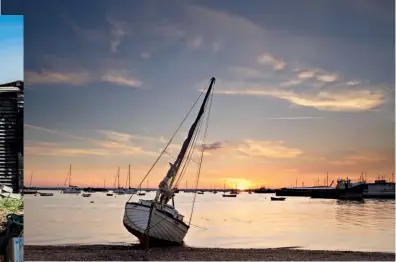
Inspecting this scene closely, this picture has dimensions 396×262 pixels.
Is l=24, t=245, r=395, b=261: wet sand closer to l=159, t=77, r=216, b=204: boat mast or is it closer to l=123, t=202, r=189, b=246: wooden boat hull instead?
l=123, t=202, r=189, b=246: wooden boat hull

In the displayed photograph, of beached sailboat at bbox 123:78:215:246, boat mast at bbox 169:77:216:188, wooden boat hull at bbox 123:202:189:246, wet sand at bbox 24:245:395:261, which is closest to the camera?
wet sand at bbox 24:245:395:261

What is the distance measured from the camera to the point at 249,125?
7.43m

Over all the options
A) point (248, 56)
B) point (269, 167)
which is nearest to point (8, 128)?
point (248, 56)

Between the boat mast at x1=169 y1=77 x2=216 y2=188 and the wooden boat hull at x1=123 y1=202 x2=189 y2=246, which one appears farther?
the wooden boat hull at x1=123 y1=202 x2=189 y2=246

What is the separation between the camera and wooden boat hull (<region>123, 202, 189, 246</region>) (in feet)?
22.1

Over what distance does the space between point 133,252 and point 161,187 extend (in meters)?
0.85

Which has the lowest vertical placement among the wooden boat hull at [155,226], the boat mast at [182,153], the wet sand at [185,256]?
the wet sand at [185,256]

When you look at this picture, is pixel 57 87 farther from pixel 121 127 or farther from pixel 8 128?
pixel 8 128

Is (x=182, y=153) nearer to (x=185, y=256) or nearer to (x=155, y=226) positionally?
(x=155, y=226)

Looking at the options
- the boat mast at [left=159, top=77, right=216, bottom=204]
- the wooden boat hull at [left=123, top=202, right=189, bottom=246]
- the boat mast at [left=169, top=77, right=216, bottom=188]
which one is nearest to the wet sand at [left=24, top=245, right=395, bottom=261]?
the wooden boat hull at [left=123, top=202, right=189, bottom=246]

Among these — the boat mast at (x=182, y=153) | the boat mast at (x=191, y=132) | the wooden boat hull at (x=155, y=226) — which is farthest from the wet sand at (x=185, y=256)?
the boat mast at (x=191, y=132)

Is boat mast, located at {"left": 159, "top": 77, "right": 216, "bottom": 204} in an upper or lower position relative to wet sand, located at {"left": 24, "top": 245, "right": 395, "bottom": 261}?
upper

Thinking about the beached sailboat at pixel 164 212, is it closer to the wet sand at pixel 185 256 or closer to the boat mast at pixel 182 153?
the boat mast at pixel 182 153

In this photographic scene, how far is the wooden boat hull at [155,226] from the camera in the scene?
265 inches
